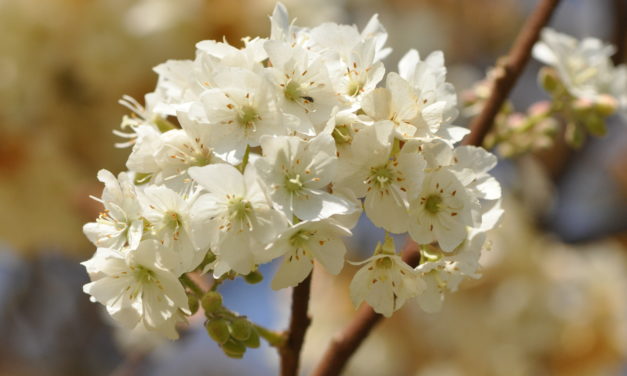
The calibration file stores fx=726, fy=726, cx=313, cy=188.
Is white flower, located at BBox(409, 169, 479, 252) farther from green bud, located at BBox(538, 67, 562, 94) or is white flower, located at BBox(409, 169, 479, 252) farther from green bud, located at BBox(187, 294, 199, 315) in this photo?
green bud, located at BBox(538, 67, 562, 94)

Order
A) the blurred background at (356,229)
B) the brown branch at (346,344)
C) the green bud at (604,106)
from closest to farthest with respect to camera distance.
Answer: the brown branch at (346,344)
the green bud at (604,106)
the blurred background at (356,229)

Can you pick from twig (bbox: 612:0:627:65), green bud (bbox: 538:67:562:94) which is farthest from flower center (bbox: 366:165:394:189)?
twig (bbox: 612:0:627:65)

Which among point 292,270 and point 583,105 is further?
point 583,105

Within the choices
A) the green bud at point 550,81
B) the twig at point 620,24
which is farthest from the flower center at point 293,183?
the twig at point 620,24

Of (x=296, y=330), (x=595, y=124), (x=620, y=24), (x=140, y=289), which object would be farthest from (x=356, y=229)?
(x=140, y=289)

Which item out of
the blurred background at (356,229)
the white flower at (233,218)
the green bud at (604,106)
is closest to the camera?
the white flower at (233,218)

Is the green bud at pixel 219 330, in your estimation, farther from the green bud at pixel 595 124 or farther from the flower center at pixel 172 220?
the green bud at pixel 595 124

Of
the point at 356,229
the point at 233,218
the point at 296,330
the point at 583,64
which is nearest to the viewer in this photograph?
the point at 233,218

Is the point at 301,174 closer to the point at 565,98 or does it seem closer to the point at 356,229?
the point at 565,98
